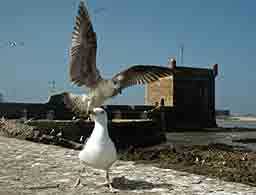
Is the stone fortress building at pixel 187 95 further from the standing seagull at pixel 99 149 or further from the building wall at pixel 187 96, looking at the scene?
the standing seagull at pixel 99 149

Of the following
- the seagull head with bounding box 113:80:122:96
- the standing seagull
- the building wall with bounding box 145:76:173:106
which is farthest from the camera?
the building wall with bounding box 145:76:173:106

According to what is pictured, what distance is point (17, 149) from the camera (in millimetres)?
10867

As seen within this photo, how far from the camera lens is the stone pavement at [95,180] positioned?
19.2 ft

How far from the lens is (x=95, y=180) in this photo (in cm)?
655

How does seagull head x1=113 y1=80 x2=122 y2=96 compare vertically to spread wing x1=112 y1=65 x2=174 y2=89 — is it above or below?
below

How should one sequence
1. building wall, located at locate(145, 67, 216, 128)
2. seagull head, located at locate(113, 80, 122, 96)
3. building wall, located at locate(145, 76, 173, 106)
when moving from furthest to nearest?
building wall, located at locate(145, 76, 173, 106)
building wall, located at locate(145, 67, 216, 128)
seagull head, located at locate(113, 80, 122, 96)

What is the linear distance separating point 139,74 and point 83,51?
3.51 ft

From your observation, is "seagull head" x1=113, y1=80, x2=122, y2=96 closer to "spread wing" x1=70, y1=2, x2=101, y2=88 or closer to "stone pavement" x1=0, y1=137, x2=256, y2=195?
"spread wing" x1=70, y1=2, x2=101, y2=88

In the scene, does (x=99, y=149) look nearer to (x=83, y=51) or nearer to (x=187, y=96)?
(x=83, y=51)

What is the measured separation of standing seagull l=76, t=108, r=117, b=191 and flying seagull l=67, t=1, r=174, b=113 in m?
0.39

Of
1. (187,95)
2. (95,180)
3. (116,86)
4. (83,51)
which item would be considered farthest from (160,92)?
(116,86)

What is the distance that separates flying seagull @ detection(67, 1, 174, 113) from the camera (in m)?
6.22

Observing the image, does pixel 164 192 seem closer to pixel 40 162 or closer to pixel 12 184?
pixel 12 184

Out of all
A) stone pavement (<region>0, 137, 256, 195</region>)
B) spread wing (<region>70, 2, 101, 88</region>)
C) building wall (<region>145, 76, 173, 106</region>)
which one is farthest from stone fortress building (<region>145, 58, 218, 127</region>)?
spread wing (<region>70, 2, 101, 88</region>)
